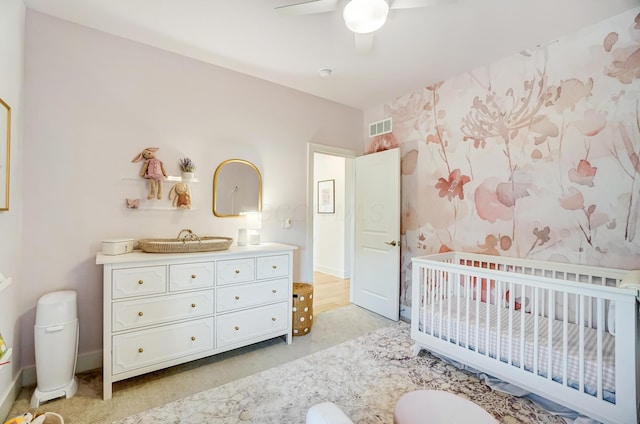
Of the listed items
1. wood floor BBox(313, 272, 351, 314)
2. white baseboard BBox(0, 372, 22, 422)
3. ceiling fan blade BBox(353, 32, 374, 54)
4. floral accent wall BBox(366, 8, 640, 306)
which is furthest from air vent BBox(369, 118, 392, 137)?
white baseboard BBox(0, 372, 22, 422)

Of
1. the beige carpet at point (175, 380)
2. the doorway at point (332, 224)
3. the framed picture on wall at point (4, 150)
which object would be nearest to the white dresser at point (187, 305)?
the beige carpet at point (175, 380)

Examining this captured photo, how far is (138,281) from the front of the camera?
1.95 m

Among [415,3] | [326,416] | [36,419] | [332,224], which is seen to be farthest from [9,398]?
[332,224]

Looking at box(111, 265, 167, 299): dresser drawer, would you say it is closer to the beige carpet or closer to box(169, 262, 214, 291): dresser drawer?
box(169, 262, 214, 291): dresser drawer

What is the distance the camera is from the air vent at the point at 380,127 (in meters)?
3.53

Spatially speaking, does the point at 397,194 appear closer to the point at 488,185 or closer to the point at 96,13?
the point at 488,185

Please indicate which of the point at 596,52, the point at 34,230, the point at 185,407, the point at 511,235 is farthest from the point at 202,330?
the point at 596,52

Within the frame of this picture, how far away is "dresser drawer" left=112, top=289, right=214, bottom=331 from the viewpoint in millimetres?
1904

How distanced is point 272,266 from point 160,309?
90 centimetres

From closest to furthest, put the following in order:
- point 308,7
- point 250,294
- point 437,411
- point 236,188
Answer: point 437,411, point 308,7, point 250,294, point 236,188

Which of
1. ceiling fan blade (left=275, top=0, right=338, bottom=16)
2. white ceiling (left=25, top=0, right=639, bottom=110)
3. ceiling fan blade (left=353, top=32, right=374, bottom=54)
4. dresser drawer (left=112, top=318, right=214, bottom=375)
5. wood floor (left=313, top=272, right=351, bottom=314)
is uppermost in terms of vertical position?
white ceiling (left=25, top=0, right=639, bottom=110)

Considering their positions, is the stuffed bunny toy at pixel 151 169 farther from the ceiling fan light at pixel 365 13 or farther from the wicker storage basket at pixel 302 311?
the ceiling fan light at pixel 365 13

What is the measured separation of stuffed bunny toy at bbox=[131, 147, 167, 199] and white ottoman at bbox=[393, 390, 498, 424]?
2277 millimetres

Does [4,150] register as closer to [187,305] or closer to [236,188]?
[187,305]
